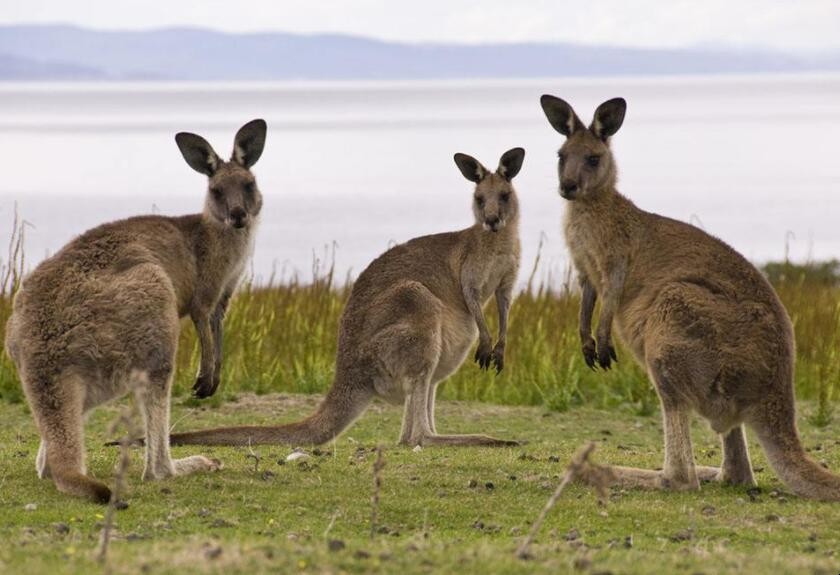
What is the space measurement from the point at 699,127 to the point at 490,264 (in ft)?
324

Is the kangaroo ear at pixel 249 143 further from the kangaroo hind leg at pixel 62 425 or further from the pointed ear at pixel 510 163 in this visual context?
the kangaroo hind leg at pixel 62 425

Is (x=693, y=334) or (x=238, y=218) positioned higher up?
(x=238, y=218)

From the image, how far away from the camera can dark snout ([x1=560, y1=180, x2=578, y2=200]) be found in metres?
7.54

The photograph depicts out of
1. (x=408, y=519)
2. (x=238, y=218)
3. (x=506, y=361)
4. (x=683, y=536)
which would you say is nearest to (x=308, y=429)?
(x=238, y=218)

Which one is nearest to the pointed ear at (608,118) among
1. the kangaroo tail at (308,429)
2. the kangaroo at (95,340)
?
the kangaroo tail at (308,429)

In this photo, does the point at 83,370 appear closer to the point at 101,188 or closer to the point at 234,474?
the point at 234,474

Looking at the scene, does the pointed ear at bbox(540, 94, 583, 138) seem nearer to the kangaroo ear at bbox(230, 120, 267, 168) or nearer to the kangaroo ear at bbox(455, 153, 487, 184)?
the kangaroo ear at bbox(455, 153, 487, 184)

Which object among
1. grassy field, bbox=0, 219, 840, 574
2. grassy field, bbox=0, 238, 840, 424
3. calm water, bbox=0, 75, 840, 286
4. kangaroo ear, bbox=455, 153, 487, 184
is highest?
calm water, bbox=0, 75, 840, 286

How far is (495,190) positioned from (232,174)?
1725 millimetres

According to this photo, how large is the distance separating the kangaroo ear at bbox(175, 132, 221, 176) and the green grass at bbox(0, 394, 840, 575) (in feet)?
4.84

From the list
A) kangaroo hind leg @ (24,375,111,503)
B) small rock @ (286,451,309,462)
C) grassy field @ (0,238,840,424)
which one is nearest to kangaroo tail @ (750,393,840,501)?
small rock @ (286,451,309,462)

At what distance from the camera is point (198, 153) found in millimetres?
7922

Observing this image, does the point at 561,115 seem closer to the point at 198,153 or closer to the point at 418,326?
the point at 418,326

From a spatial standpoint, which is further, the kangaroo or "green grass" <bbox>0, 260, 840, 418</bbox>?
"green grass" <bbox>0, 260, 840, 418</bbox>
